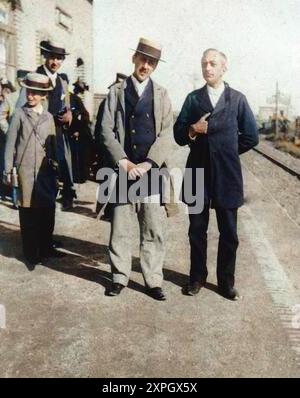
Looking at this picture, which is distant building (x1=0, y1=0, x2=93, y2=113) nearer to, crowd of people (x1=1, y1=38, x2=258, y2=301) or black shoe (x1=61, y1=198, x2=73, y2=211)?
black shoe (x1=61, y1=198, x2=73, y2=211)

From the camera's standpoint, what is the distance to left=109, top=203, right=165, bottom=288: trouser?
3879mm

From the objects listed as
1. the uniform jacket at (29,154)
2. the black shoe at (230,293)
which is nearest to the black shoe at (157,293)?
the black shoe at (230,293)

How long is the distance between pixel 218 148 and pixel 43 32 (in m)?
11.4

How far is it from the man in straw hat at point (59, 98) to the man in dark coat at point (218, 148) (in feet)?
6.91

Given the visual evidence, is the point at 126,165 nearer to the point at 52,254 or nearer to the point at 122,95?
the point at 122,95

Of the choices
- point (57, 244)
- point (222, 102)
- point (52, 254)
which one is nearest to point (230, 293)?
point (222, 102)

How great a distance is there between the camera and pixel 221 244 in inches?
153

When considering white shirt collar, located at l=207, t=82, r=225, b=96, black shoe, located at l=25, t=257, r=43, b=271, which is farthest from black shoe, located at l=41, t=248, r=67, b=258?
white shirt collar, located at l=207, t=82, r=225, b=96

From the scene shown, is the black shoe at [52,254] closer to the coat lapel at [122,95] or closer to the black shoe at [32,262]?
the black shoe at [32,262]

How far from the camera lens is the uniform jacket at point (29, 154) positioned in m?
4.45

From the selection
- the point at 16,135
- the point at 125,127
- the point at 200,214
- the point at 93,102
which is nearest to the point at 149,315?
the point at 200,214

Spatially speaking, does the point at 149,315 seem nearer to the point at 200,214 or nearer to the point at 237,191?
the point at 200,214

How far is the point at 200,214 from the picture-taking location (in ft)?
12.7
